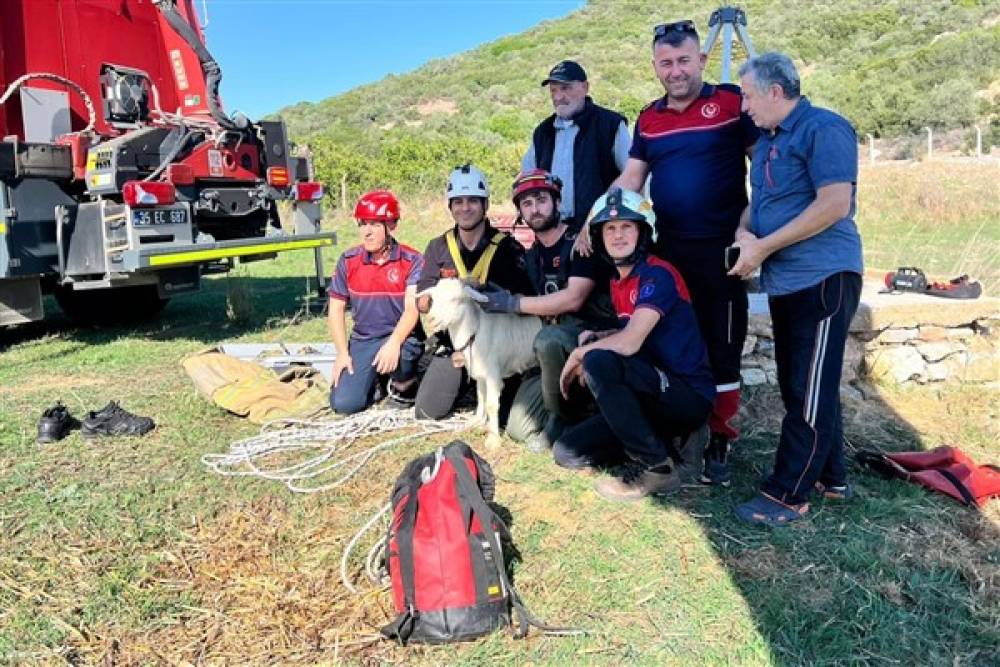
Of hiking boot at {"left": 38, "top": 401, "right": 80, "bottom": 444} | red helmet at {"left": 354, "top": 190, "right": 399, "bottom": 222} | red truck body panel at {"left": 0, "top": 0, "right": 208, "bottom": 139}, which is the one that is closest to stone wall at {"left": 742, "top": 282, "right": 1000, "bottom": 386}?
red helmet at {"left": 354, "top": 190, "right": 399, "bottom": 222}

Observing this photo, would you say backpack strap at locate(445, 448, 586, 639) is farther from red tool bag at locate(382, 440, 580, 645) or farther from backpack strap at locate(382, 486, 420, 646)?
backpack strap at locate(382, 486, 420, 646)

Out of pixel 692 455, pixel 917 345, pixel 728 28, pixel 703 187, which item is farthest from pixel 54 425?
pixel 728 28

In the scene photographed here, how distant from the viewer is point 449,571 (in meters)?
2.55

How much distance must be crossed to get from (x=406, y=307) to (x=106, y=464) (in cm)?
192

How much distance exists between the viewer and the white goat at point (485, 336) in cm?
407

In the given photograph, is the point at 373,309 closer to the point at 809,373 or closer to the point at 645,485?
the point at 645,485

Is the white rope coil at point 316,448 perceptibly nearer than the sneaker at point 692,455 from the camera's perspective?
No

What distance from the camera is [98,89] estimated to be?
6.98 meters

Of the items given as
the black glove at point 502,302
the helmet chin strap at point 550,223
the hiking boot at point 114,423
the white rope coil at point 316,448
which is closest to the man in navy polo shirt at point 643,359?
the black glove at point 502,302

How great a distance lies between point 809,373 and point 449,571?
1.72 metres

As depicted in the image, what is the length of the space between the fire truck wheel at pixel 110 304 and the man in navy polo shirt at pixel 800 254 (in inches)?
265

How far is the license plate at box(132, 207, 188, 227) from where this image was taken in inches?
241

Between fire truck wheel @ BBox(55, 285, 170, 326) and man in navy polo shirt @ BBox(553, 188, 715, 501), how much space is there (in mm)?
6083

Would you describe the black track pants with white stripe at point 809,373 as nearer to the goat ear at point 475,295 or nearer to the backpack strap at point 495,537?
the backpack strap at point 495,537
